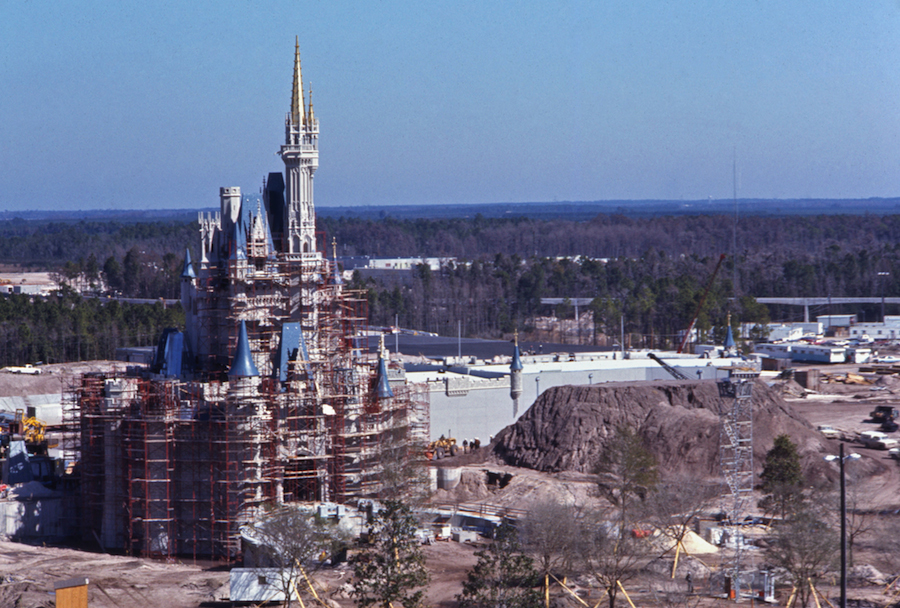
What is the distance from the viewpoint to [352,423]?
185ft

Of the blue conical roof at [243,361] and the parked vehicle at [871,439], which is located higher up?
the blue conical roof at [243,361]

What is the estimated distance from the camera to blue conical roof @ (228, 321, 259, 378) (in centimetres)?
5250

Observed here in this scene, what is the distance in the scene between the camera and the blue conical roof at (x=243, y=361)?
52.5 meters

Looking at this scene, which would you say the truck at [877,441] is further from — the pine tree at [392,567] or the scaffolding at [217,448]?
the pine tree at [392,567]

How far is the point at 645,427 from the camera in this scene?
230ft

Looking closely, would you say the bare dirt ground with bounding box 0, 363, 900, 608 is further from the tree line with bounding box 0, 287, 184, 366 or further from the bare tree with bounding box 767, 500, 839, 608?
the tree line with bounding box 0, 287, 184, 366

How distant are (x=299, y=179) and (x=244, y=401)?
11.4m

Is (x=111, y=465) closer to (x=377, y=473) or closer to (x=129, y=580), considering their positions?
(x=129, y=580)

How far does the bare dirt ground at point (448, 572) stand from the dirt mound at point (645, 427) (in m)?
4.98

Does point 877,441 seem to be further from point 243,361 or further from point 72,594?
point 72,594

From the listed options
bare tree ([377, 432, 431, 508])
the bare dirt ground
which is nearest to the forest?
the bare dirt ground

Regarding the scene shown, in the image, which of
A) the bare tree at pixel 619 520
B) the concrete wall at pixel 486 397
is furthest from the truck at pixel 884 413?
the bare tree at pixel 619 520

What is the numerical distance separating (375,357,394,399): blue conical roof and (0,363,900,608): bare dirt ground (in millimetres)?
5725

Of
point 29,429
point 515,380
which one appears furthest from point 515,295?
point 29,429
